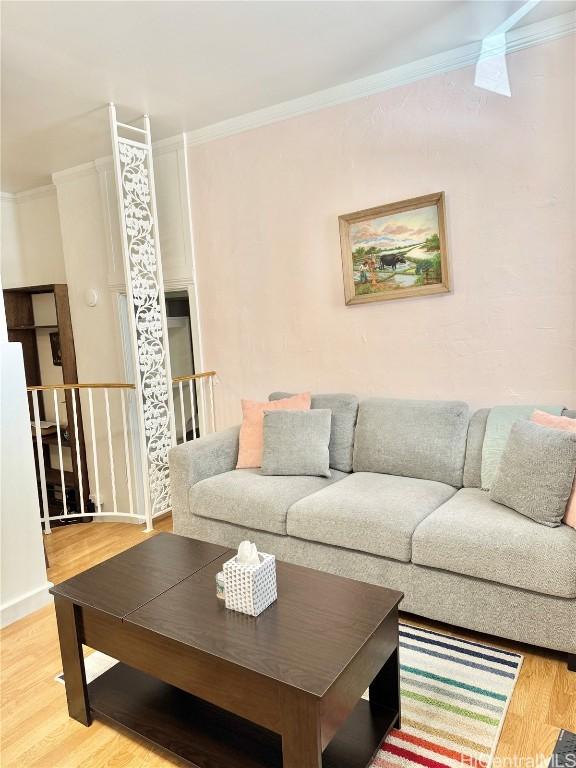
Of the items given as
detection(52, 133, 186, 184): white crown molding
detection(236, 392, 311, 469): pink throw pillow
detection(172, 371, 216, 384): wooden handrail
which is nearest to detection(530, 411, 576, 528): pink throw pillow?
detection(236, 392, 311, 469): pink throw pillow

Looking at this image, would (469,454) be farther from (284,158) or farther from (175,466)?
(284,158)

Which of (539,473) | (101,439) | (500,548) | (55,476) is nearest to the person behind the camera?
(500,548)

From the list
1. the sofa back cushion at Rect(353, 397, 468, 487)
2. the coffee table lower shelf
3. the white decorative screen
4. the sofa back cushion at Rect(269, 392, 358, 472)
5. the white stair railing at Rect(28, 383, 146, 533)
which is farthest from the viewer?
the white stair railing at Rect(28, 383, 146, 533)

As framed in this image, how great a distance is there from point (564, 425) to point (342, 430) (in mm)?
1205

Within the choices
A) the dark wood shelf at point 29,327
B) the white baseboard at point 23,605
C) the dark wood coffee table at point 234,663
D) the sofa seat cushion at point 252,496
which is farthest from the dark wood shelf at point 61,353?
the dark wood coffee table at point 234,663

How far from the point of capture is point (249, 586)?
1.67 metres

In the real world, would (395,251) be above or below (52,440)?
above

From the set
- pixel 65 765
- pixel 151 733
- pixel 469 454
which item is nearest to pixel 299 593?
pixel 151 733

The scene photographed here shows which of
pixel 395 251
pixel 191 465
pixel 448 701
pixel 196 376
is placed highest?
pixel 395 251

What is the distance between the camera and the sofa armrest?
304cm

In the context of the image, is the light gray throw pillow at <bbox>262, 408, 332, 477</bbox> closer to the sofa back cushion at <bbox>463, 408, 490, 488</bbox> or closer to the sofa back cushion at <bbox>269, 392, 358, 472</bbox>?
the sofa back cushion at <bbox>269, 392, 358, 472</bbox>

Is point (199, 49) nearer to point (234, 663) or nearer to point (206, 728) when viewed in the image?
point (234, 663)

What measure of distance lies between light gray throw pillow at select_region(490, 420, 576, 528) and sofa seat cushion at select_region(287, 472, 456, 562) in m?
0.38

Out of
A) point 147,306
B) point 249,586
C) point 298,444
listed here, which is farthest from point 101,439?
point 249,586
